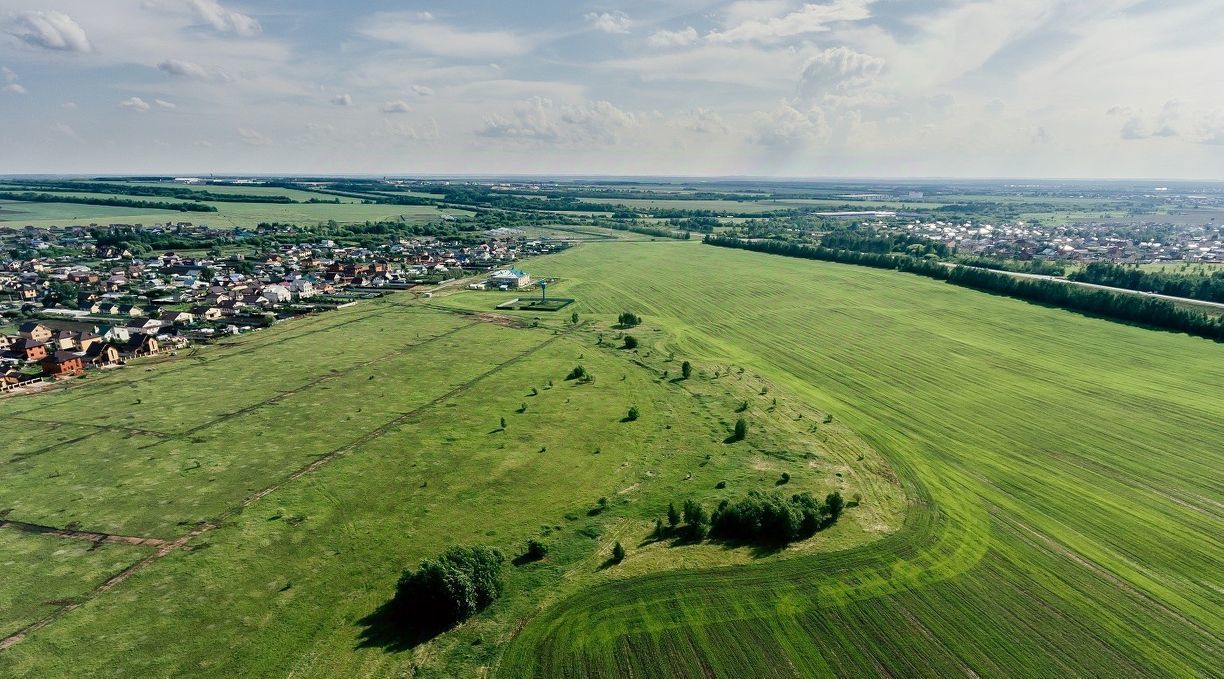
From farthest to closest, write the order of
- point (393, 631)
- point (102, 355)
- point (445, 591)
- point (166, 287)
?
point (166, 287) < point (102, 355) < point (445, 591) < point (393, 631)

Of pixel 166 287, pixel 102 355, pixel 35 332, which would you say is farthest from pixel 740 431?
pixel 166 287

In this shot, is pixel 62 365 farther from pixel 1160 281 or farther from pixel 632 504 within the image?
pixel 1160 281

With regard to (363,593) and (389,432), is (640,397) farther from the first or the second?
(363,593)

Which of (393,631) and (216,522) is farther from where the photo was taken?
(216,522)

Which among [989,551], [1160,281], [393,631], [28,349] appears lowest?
[989,551]

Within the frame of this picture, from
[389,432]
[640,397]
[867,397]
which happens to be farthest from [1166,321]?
[389,432]

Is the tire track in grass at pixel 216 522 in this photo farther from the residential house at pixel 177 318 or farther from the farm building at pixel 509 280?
the farm building at pixel 509 280

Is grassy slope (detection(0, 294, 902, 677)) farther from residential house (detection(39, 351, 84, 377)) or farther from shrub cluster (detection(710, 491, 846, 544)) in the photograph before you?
residential house (detection(39, 351, 84, 377))
